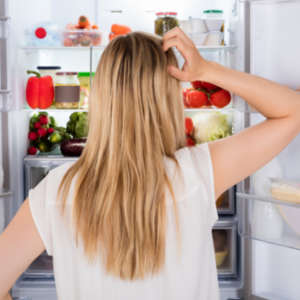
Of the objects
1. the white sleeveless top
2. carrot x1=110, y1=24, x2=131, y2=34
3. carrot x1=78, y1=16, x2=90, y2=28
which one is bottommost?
the white sleeveless top

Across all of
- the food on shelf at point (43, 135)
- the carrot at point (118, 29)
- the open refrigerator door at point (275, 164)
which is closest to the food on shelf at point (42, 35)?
the carrot at point (118, 29)

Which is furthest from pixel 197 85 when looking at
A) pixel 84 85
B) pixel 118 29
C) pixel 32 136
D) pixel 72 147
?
pixel 32 136

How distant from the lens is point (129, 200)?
0.92 meters

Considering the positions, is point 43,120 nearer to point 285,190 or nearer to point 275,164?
point 275,164

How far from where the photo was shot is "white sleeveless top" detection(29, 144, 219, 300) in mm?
931

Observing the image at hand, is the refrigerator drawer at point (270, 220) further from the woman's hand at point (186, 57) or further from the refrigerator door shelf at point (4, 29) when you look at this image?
the refrigerator door shelf at point (4, 29)

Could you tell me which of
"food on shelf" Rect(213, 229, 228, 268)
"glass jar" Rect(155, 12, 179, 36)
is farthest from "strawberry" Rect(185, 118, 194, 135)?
"food on shelf" Rect(213, 229, 228, 268)

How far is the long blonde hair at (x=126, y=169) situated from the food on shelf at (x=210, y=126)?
2.03 m

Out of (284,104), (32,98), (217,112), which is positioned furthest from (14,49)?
(284,104)

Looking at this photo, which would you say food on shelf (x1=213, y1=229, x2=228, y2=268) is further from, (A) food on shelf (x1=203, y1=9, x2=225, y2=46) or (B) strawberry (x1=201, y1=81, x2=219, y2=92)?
(A) food on shelf (x1=203, y1=9, x2=225, y2=46)

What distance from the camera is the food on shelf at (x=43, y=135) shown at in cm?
307

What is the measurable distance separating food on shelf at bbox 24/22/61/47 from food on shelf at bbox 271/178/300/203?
172 centimetres

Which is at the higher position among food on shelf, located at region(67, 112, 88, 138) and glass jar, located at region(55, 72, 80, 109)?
glass jar, located at region(55, 72, 80, 109)

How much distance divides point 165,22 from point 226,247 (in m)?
1.48
